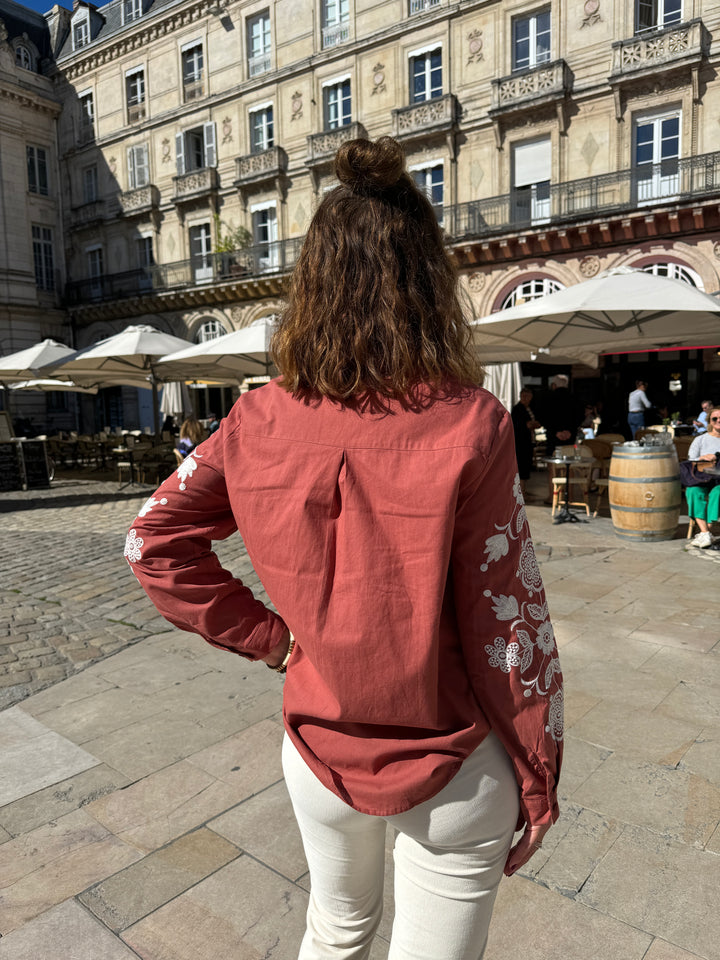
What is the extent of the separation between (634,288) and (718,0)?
46.4ft

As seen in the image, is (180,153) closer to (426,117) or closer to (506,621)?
(426,117)

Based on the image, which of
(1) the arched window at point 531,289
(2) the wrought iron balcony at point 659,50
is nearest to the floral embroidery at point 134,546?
(1) the arched window at point 531,289

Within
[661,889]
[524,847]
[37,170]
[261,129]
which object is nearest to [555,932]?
[661,889]

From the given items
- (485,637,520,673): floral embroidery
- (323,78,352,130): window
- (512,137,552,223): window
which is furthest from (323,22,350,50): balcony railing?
(485,637,520,673): floral embroidery

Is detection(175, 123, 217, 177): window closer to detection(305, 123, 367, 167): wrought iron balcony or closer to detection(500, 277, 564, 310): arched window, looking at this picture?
detection(305, 123, 367, 167): wrought iron balcony

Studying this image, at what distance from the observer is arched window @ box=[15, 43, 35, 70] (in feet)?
102

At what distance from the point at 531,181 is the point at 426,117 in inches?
161

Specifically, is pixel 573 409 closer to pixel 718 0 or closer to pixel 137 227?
pixel 718 0

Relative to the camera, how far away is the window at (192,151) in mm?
26719

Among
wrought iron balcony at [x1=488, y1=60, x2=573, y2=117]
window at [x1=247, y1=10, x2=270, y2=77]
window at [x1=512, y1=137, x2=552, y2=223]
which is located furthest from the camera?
window at [x1=247, y1=10, x2=270, y2=77]

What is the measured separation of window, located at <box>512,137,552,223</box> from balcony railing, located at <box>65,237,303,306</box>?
7.38m

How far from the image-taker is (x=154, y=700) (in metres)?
3.79

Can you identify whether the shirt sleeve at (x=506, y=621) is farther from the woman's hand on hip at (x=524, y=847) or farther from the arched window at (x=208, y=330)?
the arched window at (x=208, y=330)

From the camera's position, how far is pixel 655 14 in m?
17.9
